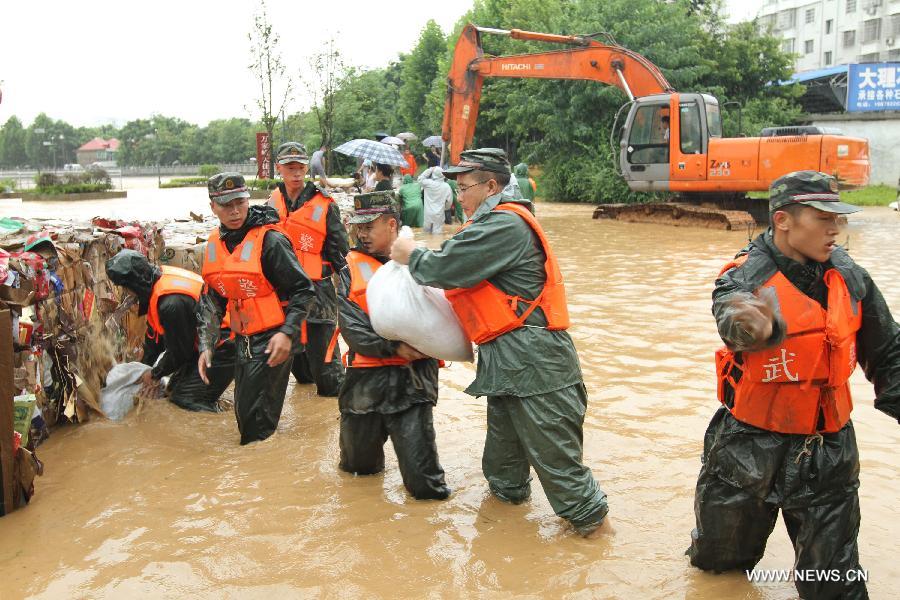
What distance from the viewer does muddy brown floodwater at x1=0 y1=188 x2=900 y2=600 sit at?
3.46m

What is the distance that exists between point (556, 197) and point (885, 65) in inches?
446

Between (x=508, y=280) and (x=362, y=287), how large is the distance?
2.93 ft

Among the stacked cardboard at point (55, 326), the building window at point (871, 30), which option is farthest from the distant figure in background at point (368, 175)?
the building window at point (871, 30)

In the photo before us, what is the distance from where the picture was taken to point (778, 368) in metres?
2.88

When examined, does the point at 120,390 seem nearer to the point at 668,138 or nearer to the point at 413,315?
the point at 413,315

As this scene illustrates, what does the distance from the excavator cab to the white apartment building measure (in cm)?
3110

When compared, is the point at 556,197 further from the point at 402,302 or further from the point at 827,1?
the point at 827,1

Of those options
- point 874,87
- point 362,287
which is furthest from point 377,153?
point 874,87

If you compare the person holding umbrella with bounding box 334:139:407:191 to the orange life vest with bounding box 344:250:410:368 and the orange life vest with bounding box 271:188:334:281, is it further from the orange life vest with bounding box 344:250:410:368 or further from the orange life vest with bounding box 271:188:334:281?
the orange life vest with bounding box 344:250:410:368

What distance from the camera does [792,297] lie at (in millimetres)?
2838

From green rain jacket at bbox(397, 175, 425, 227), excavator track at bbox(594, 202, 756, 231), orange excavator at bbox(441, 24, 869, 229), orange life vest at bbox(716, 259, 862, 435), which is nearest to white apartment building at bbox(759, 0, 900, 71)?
orange excavator at bbox(441, 24, 869, 229)

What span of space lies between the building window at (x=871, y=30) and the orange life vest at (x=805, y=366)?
52474 mm

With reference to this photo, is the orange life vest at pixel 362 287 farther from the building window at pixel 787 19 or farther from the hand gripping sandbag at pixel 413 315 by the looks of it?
the building window at pixel 787 19

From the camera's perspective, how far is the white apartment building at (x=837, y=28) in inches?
1822
